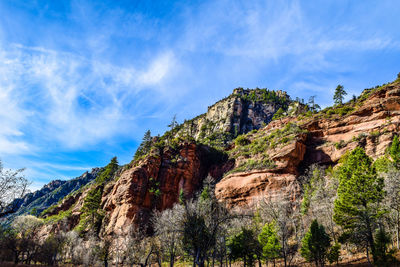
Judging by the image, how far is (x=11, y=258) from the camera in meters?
48.8

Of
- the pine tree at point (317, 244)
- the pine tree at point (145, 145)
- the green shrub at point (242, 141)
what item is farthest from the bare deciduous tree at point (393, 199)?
the pine tree at point (145, 145)

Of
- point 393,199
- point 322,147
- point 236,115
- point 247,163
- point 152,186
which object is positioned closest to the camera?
point 393,199

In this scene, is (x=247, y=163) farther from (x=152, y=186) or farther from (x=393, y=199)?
(x=393, y=199)

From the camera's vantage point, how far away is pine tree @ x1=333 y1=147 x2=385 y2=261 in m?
25.5

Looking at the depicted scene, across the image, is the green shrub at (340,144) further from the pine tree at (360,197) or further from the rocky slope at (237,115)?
the rocky slope at (237,115)

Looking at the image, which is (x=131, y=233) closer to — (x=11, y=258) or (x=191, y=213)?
(x=11, y=258)

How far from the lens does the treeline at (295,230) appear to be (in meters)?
23.7

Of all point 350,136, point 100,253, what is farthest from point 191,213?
point 350,136

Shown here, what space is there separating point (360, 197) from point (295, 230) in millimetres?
19441

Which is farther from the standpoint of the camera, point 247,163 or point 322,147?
point 247,163

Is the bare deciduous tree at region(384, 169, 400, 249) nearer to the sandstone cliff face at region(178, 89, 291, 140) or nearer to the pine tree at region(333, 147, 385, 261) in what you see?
the pine tree at region(333, 147, 385, 261)

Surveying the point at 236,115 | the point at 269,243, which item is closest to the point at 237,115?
the point at 236,115

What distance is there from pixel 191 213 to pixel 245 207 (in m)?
40.1

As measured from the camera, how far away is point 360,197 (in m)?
26.0
